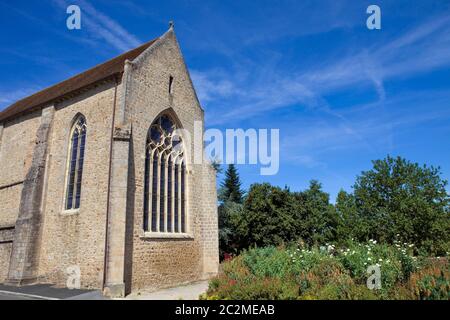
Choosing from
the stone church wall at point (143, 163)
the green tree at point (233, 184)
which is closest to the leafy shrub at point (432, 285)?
the stone church wall at point (143, 163)

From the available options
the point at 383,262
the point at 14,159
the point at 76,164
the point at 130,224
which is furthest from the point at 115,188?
the point at 14,159

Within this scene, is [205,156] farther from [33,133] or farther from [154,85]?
[33,133]

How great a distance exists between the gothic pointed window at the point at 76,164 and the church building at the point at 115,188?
5cm

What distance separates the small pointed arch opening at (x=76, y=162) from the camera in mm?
13539

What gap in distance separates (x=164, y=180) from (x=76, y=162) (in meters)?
3.98

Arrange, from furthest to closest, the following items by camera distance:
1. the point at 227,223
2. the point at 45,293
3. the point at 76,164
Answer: the point at 227,223, the point at 76,164, the point at 45,293

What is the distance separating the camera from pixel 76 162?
14086mm

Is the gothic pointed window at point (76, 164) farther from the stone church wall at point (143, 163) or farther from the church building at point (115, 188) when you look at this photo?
the stone church wall at point (143, 163)

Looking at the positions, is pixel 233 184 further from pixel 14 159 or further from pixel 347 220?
pixel 14 159

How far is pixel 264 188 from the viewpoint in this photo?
2288cm

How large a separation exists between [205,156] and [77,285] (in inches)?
329

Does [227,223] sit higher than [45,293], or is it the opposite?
[227,223]

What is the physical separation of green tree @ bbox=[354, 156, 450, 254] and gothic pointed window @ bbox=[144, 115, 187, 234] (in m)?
16.6
